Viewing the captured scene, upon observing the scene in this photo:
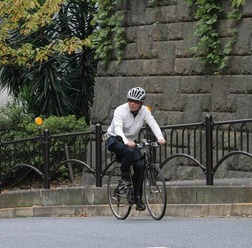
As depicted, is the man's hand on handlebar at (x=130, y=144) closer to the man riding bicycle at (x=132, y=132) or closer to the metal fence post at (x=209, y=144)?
the man riding bicycle at (x=132, y=132)

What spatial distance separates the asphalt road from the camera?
1174cm

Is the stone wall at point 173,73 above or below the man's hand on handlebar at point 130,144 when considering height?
above

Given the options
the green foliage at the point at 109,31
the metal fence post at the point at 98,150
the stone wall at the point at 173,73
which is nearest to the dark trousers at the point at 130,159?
the metal fence post at the point at 98,150

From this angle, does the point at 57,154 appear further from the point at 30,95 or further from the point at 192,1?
the point at 30,95

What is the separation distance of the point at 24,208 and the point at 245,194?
16.0ft

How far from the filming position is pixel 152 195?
15508 mm

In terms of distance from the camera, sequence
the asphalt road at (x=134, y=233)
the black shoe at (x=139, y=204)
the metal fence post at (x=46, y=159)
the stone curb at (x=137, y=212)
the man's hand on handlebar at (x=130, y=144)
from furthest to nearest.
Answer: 1. the metal fence post at (x=46, y=159)
2. the stone curb at (x=137, y=212)
3. the black shoe at (x=139, y=204)
4. the man's hand on handlebar at (x=130, y=144)
5. the asphalt road at (x=134, y=233)

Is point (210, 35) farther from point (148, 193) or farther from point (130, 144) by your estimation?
point (130, 144)

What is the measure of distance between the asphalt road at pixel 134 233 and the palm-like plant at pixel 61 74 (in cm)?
1075

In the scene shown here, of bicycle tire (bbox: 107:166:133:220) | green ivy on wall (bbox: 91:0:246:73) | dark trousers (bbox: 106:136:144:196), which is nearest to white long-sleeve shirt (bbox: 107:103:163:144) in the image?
dark trousers (bbox: 106:136:144:196)

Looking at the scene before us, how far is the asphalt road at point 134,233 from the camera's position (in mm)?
11742

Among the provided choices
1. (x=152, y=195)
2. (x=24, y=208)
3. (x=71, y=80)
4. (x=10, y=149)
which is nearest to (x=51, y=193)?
(x=24, y=208)

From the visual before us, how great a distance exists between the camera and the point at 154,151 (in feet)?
60.7

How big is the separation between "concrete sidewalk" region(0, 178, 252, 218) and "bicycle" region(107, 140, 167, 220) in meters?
0.89
